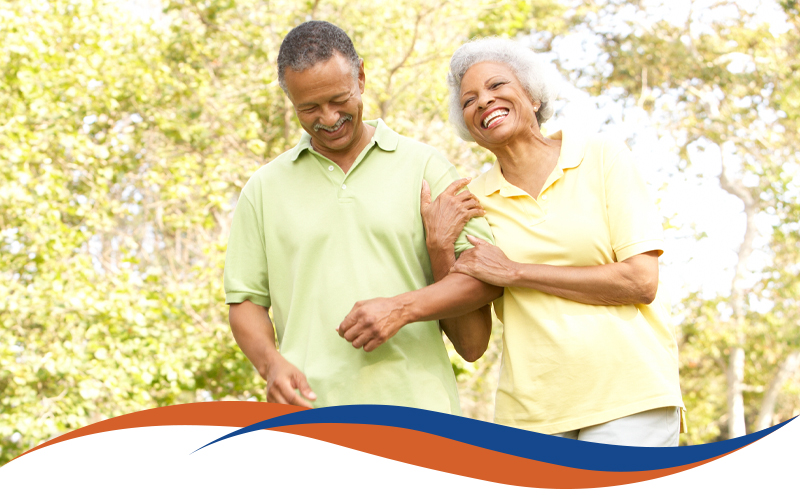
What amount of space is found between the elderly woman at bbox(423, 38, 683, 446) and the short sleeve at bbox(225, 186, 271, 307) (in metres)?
0.54

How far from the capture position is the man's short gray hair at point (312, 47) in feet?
7.22

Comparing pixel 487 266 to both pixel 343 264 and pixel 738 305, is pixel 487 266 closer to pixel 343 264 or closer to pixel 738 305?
pixel 343 264

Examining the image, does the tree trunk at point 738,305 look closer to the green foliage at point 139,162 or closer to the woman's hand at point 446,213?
the green foliage at point 139,162

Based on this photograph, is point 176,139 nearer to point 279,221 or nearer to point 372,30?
point 372,30

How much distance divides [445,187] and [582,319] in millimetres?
585

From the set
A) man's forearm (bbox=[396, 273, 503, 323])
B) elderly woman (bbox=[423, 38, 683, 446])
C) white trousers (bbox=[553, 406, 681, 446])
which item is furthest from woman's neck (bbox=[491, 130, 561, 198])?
white trousers (bbox=[553, 406, 681, 446])

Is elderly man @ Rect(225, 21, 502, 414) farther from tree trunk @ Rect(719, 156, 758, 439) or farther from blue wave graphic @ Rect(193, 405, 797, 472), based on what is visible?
tree trunk @ Rect(719, 156, 758, 439)

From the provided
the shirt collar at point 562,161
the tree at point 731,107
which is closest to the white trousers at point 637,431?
the shirt collar at point 562,161

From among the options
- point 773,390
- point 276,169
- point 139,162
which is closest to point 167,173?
point 139,162

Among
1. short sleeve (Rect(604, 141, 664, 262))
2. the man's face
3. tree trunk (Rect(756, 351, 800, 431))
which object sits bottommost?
tree trunk (Rect(756, 351, 800, 431))

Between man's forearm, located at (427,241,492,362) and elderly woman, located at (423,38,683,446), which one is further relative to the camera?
man's forearm, located at (427,241,492,362)

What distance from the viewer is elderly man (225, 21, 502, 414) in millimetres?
2184

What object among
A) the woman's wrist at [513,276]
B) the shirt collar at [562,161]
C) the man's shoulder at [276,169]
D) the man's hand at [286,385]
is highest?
the man's shoulder at [276,169]

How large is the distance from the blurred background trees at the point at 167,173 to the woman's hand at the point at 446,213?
147 inches
